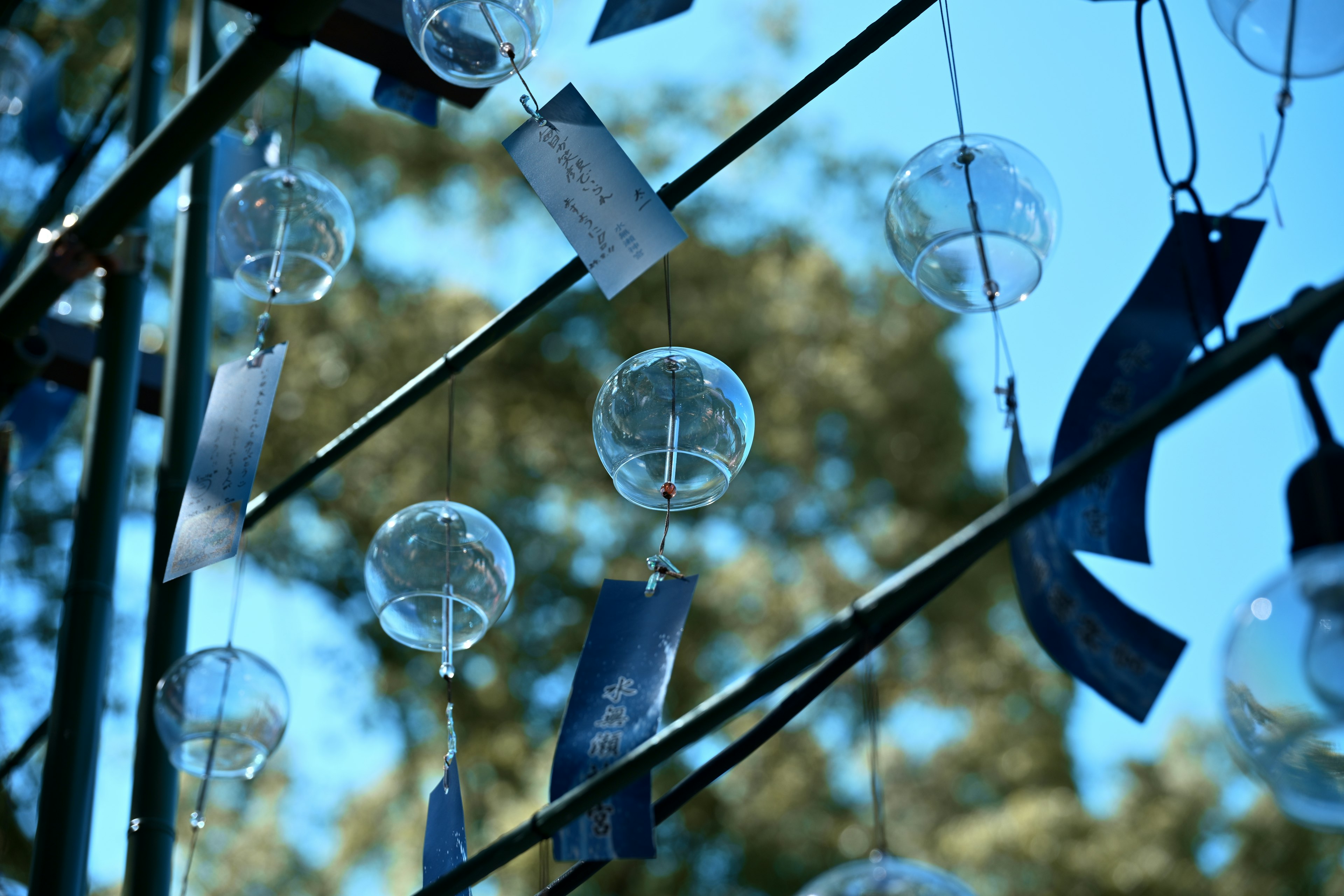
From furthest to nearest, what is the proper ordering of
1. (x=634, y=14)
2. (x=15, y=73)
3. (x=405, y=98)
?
1. (x=15, y=73)
2. (x=405, y=98)
3. (x=634, y=14)

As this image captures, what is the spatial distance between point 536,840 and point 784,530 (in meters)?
7.93

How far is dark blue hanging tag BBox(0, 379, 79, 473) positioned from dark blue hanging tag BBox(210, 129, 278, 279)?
1458 millimetres

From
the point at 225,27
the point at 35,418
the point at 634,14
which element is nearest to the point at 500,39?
the point at 634,14

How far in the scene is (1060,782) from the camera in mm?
8906

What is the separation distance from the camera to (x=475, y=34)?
1.96m

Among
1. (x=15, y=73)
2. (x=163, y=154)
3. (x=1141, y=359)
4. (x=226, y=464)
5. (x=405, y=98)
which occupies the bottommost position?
(x=1141, y=359)

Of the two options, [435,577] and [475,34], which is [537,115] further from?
[435,577]

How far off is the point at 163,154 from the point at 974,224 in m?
1.66

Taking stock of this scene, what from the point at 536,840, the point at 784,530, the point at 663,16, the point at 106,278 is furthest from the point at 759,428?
the point at 536,840

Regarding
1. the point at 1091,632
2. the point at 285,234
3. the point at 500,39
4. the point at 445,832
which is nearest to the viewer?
the point at 1091,632

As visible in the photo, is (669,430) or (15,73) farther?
(15,73)

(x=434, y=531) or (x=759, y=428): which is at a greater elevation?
(x=759, y=428)

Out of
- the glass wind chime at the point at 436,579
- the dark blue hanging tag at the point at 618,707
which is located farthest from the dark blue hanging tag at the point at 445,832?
the dark blue hanging tag at the point at 618,707

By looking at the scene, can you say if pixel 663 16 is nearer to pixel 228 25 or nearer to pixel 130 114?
pixel 228 25
